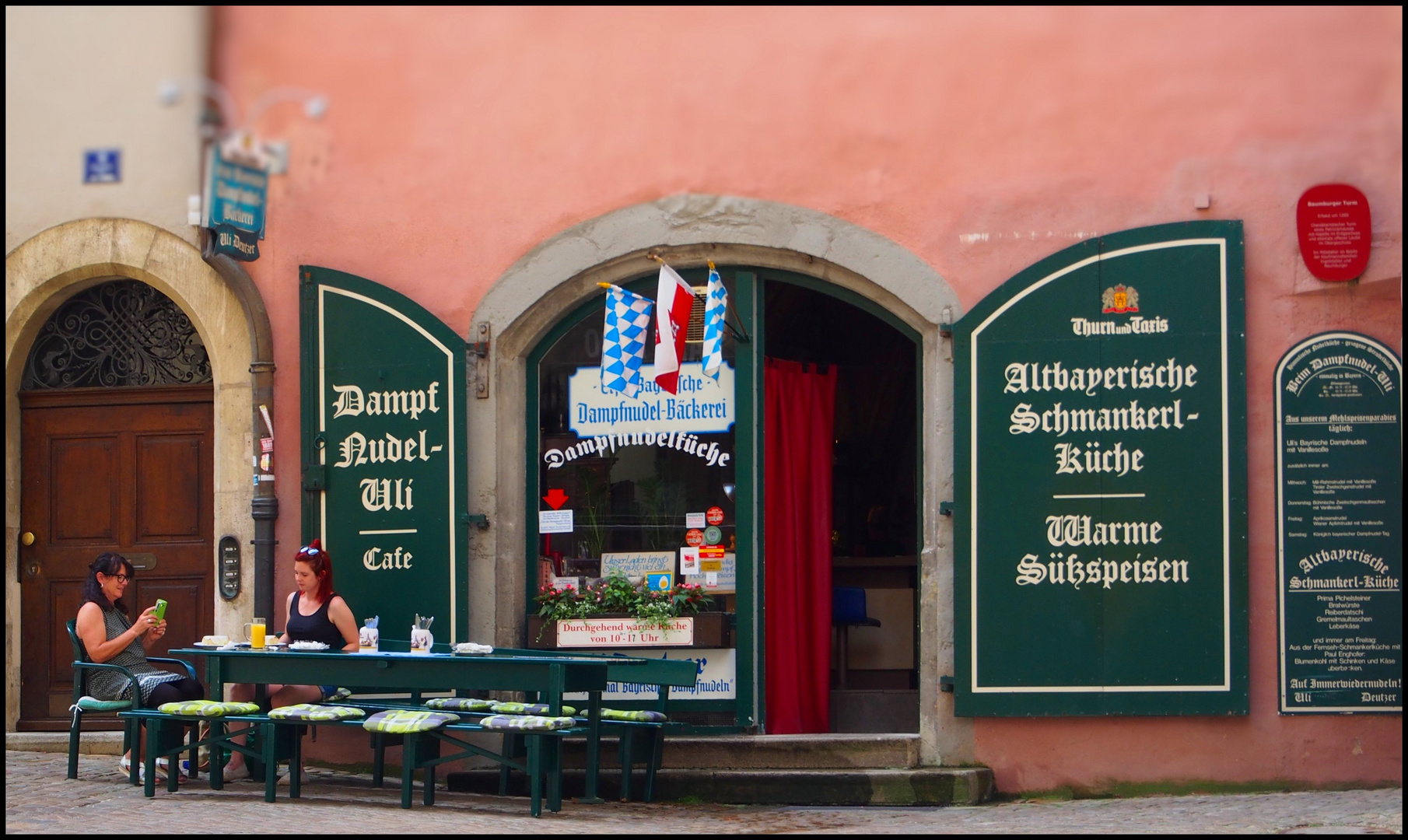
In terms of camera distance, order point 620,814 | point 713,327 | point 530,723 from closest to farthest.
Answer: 1. point 530,723
2. point 620,814
3. point 713,327

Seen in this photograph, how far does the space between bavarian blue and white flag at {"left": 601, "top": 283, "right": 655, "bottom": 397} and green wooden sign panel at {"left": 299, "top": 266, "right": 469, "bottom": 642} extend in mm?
843

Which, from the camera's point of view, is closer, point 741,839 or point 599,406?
point 741,839

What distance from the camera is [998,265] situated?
307 inches

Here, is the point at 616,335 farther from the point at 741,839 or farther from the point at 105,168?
the point at 105,168

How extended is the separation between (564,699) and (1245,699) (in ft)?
11.4

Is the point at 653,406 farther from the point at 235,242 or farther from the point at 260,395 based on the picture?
the point at 235,242

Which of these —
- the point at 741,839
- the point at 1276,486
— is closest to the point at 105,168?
the point at 741,839

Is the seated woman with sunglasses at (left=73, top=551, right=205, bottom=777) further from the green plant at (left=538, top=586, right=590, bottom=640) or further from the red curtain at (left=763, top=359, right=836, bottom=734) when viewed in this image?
the red curtain at (left=763, top=359, right=836, bottom=734)

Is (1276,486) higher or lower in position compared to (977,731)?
higher

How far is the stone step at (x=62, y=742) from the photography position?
8508 millimetres

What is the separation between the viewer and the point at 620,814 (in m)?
7.03

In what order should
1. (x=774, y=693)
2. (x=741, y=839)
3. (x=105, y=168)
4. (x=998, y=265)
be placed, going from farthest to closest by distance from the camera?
(x=774, y=693)
(x=998, y=265)
(x=741, y=839)
(x=105, y=168)

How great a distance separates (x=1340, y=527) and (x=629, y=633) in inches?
143

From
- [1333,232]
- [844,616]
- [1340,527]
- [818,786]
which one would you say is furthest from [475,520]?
[1333,232]
